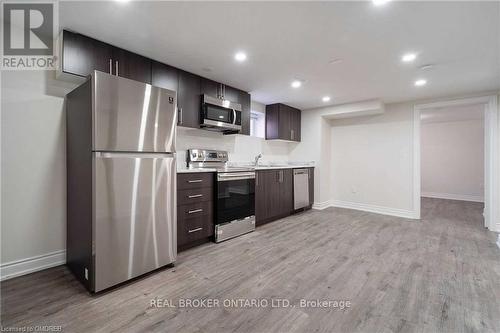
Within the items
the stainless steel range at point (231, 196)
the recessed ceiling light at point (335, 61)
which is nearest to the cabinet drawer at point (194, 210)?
the stainless steel range at point (231, 196)

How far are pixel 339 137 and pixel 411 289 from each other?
397cm

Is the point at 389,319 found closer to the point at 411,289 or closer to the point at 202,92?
the point at 411,289

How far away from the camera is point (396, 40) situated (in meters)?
2.23

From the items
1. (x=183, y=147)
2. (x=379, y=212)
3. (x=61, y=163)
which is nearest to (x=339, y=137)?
(x=379, y=212)

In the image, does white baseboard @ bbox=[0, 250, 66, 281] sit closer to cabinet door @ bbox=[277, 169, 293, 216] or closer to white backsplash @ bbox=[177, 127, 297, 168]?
white backsplash @ bbox=[177, 127, 297, 168]

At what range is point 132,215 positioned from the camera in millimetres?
1999

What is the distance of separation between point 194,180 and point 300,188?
8.47ft

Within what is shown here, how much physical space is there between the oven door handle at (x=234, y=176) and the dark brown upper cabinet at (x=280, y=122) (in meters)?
1.59

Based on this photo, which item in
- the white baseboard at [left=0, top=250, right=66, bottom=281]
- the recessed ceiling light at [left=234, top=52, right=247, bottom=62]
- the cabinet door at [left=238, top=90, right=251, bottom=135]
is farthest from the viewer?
the cabinet door at [left=238, top=90, right=251, bottom=135]

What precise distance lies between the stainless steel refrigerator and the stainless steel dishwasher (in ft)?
9.08

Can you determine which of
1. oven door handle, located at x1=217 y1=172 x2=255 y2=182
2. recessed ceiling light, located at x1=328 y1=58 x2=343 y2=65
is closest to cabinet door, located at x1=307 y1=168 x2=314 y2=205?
oven door handle, located at x1=217 y1=172 x2=255 y2=182

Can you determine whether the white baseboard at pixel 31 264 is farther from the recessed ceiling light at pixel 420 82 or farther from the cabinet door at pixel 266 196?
the recessed ceiling light at pixel 420 82

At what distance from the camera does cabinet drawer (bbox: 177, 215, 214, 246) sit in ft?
8.68

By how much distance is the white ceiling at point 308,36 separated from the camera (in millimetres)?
1803
